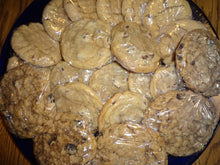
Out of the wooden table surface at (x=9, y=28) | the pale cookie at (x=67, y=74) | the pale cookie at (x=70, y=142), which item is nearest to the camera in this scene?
the pale cookie at (x=70, y=142)

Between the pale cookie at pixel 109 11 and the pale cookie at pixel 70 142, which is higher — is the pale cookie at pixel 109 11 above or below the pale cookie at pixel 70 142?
above

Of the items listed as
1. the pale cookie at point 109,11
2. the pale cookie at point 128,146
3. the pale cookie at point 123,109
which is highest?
the pale cookie at point 109,11

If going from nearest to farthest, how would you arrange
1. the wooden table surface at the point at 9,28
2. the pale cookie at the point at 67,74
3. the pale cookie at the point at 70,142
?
1. the pale cookie at the point at 70,142
2. the pale cookie at the point at 67,74
3. the wooden table surface at the point at 9,28

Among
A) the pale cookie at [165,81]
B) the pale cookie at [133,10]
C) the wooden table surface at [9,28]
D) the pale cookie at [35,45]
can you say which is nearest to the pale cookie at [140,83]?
the pale cookie at [165,81]

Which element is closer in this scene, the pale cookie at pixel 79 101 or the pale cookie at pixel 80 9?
the pale cookie at pixel 79 101

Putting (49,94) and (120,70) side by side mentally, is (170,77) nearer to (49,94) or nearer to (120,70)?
(120,70)

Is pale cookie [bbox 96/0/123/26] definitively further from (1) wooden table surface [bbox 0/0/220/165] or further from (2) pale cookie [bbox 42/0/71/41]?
(1) wooden table surface [bbox 0/0/220/165]

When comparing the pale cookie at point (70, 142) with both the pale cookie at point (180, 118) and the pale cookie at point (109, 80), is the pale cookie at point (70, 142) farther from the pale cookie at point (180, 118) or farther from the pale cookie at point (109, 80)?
the pale cookie at point (180, 118)

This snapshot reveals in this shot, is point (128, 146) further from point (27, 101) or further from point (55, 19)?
point (55, 19)

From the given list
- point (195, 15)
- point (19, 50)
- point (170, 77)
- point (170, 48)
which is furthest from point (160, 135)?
point (19, 50)
